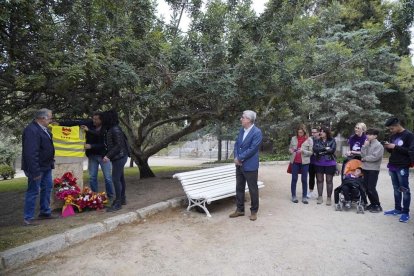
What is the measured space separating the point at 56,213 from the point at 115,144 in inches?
70.6

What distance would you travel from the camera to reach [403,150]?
19.0ft

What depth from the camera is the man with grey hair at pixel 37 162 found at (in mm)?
5156

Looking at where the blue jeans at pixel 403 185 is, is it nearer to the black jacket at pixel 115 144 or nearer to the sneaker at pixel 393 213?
the sneaker at pixel 393 213

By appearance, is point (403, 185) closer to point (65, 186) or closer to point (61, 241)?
point (61, 241)

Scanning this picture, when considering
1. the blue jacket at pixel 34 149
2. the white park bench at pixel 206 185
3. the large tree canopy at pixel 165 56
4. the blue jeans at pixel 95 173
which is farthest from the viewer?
the blue jeans at pixel 95 173

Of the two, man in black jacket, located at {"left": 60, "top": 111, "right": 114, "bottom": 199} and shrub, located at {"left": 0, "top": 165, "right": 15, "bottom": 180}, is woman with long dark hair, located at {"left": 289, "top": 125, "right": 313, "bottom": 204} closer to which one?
man in black jacket, located at {"left": 60, "top": 111, "right": 114, "bottom": 199}

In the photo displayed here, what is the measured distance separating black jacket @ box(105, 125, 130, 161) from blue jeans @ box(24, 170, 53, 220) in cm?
114

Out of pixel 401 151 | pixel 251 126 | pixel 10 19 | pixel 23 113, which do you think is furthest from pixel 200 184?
pixel 23 113

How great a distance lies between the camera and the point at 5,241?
437 cm

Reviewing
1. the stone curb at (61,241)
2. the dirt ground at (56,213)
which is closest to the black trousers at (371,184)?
the dirt ground at (56,213)

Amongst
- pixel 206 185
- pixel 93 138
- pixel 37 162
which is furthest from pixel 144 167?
pixel 37 162

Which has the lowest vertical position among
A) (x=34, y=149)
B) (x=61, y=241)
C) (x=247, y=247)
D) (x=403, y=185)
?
(x=247, y=247)

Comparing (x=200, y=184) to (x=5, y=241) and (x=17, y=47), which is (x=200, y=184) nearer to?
(x=5, y=241)

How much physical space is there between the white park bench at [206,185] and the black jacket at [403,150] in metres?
3.18
